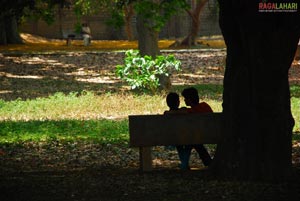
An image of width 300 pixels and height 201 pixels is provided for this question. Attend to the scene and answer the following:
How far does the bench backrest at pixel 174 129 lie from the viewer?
9.57m

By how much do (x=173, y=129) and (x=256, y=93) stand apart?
1.27 meters

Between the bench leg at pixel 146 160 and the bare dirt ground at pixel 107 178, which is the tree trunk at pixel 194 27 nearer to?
the bare dirt ground at pixel 107 178

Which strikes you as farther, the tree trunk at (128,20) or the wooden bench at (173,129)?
the tree trunk at (128,20)

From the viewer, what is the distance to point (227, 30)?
30.0 ft

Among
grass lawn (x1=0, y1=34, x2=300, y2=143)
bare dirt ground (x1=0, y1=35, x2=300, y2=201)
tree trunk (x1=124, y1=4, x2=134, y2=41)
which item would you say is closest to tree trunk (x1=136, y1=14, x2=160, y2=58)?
grass lawn (x1=0, y1=34, x2=300, y2=143)

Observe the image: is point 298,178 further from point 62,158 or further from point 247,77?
point 62,158

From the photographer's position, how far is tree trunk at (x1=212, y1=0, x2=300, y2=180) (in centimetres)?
873

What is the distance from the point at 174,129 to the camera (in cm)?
968

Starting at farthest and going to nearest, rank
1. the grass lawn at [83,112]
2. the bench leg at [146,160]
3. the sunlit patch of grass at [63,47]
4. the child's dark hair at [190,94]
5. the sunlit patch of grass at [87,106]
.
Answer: the sunlit patch of grass at [63,47]
the sunlit patch of grass at [87,106]
the grass lawn at [83,112]
the child's dark hair at [190,94]
the bench leg at [146,160]

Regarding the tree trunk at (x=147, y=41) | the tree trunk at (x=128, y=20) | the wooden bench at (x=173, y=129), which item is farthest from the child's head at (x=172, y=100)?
the tree trunk at (x=128, y=20)

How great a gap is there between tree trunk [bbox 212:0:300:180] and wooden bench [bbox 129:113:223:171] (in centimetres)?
52

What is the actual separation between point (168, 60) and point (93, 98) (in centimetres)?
256

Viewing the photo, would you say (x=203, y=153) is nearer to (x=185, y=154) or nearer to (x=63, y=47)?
(x=185, y=154)

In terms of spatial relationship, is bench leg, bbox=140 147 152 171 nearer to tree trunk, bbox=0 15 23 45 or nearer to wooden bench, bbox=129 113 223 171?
wooden bench, bbox=129 113 223 171
